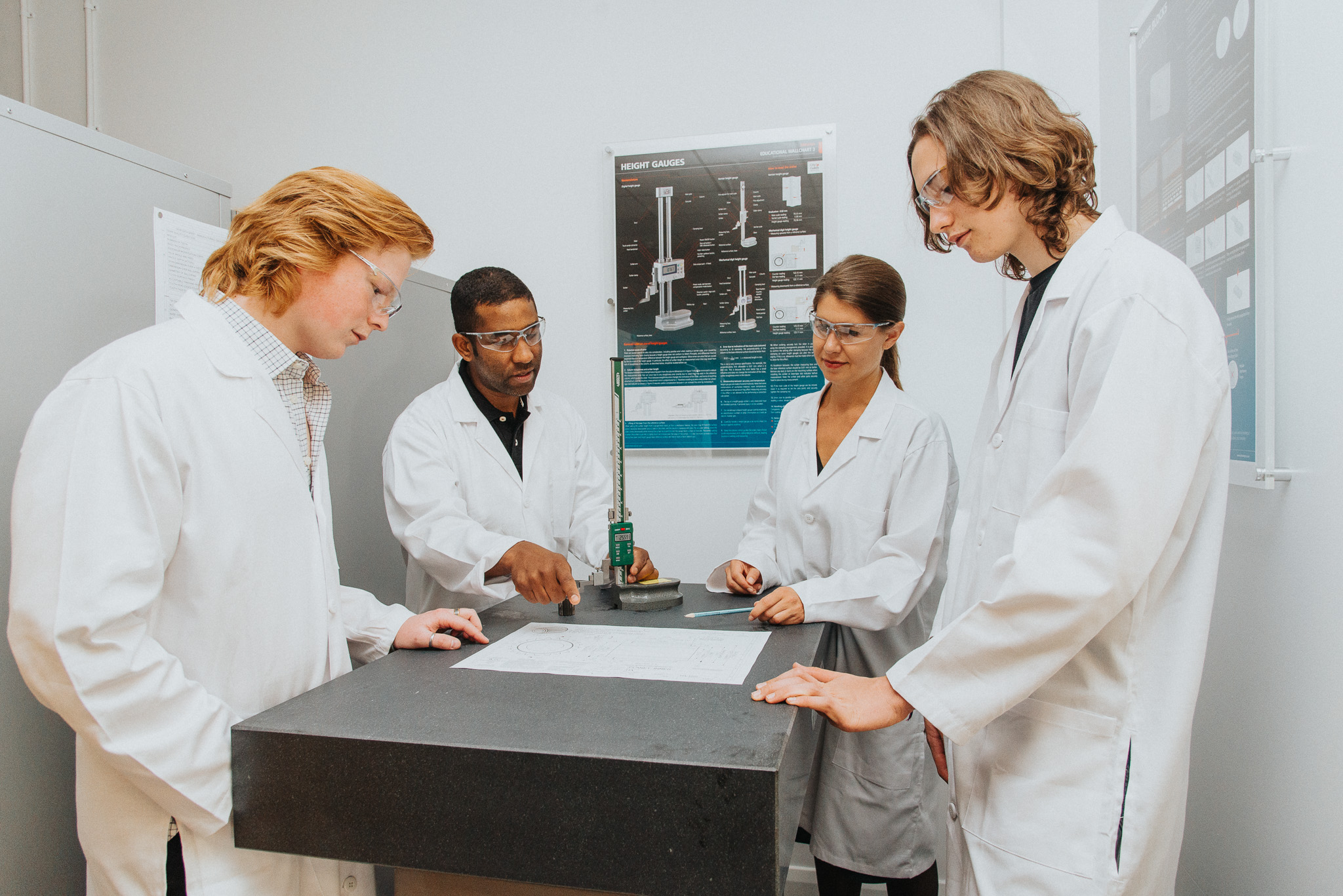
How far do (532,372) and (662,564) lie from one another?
775mm

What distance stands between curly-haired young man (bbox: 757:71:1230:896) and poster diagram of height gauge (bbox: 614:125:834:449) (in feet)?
3.88

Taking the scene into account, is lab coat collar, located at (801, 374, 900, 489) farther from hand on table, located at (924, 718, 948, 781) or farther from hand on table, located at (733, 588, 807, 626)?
hand on table, located at (924, 718, 948, 781)

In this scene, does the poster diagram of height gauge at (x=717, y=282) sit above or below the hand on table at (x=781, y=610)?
above

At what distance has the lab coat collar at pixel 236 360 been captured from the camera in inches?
40.1

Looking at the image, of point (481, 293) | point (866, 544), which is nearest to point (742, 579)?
point (866, 544)

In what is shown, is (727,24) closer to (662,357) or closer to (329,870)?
(662,357)

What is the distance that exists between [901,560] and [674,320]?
1.09 metres

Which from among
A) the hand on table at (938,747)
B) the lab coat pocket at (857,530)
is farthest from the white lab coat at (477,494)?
the hand on table at (938,747)

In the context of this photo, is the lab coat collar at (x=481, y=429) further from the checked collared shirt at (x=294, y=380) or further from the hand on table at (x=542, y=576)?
the checked collared shirt at (x=294, y=380)

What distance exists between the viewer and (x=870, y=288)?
1681 mm

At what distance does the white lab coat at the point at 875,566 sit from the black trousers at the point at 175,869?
1.01 m

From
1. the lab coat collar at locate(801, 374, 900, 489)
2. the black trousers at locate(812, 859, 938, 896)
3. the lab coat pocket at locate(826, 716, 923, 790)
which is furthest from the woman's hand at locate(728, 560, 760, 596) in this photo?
the black trousers at locate(812, 859, 938, 896)

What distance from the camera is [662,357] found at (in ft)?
7.68

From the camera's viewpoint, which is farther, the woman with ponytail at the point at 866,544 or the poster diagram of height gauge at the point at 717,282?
the poster diagram of height gauge at the point at 717,282
